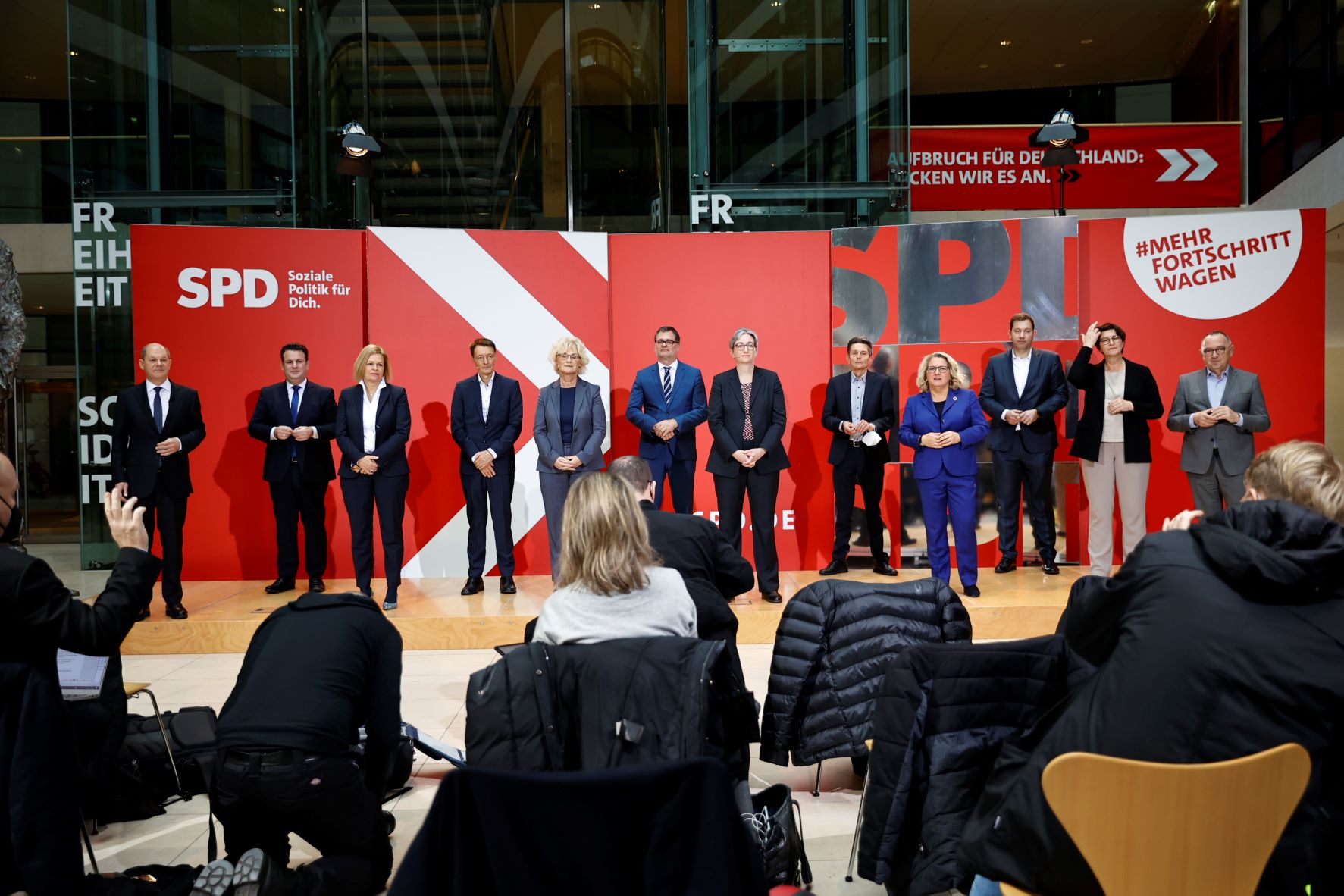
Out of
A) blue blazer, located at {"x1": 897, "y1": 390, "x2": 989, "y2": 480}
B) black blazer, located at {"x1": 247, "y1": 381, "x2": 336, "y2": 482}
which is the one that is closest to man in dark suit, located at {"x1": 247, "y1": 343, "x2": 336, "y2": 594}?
black blazer, located at {"x1": 247, "y1": 381, "x2": 336, "y2": 482}

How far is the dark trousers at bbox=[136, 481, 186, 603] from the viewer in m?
6.16

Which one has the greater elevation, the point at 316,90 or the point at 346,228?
the point at 316,90

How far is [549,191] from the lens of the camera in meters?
8.77

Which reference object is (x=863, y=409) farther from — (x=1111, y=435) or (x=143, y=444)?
(x=143, y=444)

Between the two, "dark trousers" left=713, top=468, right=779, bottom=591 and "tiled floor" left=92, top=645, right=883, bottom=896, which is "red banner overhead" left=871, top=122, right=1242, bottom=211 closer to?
"dark trousers" left=713, top=468, right=779, bottom=591

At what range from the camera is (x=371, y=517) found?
6.40 meters

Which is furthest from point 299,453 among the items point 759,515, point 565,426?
point 759,515

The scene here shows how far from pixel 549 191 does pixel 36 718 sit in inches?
282

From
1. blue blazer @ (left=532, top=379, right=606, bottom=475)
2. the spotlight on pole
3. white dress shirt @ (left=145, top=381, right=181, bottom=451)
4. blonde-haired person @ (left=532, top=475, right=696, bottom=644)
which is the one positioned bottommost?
blonde-haired person @ (left=532, top=475, right=696, bottom=644)

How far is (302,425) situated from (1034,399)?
4878 millimetres

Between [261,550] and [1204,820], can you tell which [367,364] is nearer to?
[261,550]

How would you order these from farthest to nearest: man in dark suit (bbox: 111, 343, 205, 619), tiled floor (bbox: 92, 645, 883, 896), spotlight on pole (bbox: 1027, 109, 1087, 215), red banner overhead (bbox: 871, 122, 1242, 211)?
1. red banner overhead (bbox: 871, 122, 1242, 211)
2. spotlight on pole (bbox: 1027, 109, 1087, 215)
3. man in dark suit (bbox: 111, 343, 205, 619)
4. tiled floor (bbox: 92, 645, 883, 896)

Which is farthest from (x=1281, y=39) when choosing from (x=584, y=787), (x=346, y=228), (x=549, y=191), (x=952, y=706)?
(x=584, y=787)

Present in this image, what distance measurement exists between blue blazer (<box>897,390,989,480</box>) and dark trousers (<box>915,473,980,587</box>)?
0.20 feet
